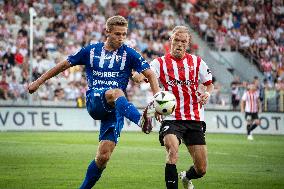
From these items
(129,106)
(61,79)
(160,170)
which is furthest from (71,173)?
Answer: (61,79)

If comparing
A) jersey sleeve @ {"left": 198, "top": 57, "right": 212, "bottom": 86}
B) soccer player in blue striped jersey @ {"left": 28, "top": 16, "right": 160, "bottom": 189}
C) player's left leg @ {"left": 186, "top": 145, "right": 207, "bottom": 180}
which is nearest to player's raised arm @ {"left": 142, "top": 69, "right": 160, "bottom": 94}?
soccer player in blue striped jersey @ {"left": 28, "top": 16, "right": 160, "bottom": 189}

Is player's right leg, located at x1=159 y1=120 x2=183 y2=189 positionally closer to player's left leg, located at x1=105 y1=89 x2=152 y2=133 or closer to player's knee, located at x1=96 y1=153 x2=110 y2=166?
player's knee, located at x1=96 y1=153 x2=110 y2=166

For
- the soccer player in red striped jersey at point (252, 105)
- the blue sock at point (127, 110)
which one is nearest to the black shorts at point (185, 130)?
the blue sock at point (127, 110)

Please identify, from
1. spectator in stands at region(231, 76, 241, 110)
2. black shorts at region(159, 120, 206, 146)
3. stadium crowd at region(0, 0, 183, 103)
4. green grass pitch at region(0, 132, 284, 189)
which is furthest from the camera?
spectator in stands at region(231, 76, 241, 110)

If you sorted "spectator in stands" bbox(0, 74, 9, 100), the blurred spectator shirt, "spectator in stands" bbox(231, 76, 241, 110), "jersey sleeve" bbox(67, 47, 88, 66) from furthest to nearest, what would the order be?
"spectator in stands" bbox(231, 76, 241, 110) < "spectator in stands" bbox(0, 74, 9, 100) < "jersey sleeve" bbox(67, 47, 88, 66) < the blurred spectator shirt

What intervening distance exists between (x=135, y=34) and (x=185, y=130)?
84.4ft

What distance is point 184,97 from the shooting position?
11.4 metres

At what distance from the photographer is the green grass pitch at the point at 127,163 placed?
13.0 m

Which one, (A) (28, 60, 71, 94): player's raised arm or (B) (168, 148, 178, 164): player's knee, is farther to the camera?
(B) (168, 148, 178, 164): player's knee

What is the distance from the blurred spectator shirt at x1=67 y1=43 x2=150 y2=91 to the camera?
10227mm

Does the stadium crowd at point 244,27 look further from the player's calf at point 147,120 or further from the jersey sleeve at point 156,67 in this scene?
the player's calf at point 147,120

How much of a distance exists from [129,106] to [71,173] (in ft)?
16.8

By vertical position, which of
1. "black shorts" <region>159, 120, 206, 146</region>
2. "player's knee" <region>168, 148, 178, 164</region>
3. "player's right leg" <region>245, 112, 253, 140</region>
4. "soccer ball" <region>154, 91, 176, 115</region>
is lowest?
"player's right leg" <region>245, 112, 253, 140</region>

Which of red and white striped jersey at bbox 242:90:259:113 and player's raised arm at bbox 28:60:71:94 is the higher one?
player's raised arm at bbox 28:60:71:94
